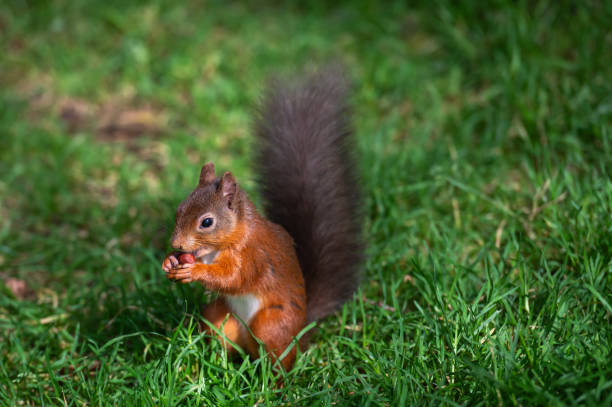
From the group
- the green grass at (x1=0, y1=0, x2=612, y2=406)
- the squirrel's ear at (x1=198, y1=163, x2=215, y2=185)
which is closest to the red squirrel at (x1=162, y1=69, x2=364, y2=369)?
the squirrel's ear at (x1=198, y1=163, x2=215, y2=185)

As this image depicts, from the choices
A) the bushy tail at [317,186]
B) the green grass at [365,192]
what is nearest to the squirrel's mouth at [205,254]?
the green grass at [365,192]

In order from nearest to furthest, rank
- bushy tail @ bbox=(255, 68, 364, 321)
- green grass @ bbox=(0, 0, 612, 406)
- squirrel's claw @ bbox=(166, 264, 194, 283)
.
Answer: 1. squirrel's claw @ bbox=(166, 264, 194, 283)
2. green grass @ bbox=(0, 0, 612, 406)
3. bushy tail @ bbox=(255, 68, 364, 321)

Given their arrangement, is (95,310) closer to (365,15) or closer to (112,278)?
(112,278)

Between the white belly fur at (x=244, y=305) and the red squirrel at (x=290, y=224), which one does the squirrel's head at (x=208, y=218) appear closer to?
the red squirrel at (x=290, y=224)

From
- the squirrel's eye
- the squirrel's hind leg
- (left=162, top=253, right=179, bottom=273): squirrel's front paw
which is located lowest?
the squirrel's hind leg

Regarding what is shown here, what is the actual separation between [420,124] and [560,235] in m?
1.30

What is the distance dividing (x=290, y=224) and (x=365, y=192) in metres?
0.47

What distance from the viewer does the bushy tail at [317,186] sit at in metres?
2.03

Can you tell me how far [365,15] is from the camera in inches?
161

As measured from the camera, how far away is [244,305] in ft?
6.01

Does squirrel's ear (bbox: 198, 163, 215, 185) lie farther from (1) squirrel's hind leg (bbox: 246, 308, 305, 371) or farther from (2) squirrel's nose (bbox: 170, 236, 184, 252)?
(1) squirrel's hind leg (bbox: 246, 308, 305, 371)

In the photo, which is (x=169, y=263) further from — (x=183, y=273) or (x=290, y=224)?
(x=290, y=224)

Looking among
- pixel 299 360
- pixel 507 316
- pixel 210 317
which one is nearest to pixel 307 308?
pixel 299 360

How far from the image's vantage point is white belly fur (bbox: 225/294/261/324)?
1.81m
